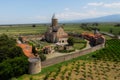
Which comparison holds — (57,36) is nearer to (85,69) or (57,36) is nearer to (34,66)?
Answer: (85,69)

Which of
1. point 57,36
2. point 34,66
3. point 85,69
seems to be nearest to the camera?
point 34,66

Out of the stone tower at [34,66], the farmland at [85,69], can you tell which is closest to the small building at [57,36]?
the farmland at [85,69]

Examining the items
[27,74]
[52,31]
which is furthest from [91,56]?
[52,31]

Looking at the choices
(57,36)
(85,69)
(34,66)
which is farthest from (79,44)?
(34,66)

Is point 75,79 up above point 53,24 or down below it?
below

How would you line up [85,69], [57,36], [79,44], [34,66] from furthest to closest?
[57,36], [79,44], [85,69], [34,66]

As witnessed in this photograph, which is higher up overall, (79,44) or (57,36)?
(57,36)

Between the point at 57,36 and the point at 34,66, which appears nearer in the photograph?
the point at 34,66

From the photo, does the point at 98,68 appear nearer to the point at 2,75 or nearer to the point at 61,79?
the point at 61,79
